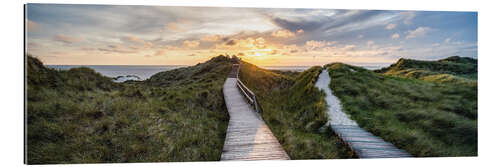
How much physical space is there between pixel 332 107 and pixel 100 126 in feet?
21.0

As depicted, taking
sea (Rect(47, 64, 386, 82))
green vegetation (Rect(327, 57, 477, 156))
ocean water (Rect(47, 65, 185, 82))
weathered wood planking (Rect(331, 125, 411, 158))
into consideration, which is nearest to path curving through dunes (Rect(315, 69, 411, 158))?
weathered wood planking (Rect(331, 125, 411, 158))

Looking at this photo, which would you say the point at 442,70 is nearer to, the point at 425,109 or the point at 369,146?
the point at 425,109

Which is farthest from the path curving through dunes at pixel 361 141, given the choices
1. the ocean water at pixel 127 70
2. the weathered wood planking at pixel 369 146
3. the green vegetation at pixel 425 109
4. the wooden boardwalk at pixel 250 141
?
the ocean water at pixel 127 70

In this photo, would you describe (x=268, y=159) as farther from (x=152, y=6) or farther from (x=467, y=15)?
(x=467, y=15)

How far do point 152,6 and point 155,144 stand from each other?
11.1 feet

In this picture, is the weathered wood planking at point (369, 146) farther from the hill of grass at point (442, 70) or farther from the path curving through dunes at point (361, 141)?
the hill of grass at point (442, 70)

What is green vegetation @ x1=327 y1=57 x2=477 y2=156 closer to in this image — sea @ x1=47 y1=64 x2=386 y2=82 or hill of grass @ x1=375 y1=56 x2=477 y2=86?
hill of grass @ x1=375 y1=56 x2=477 y2=86

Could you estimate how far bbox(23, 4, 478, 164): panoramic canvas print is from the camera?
4070 millimetres

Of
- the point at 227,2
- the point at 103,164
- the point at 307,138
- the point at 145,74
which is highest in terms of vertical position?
the point at 227,2

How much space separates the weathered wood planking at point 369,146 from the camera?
162 inches

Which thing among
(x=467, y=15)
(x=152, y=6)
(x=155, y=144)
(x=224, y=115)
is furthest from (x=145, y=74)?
(x=467, y=15)

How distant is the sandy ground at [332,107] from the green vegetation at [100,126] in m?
3.20

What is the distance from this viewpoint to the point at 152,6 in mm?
4738
